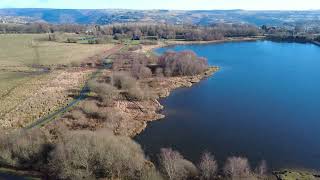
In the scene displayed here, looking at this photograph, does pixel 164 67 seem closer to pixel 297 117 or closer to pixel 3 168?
pixel 297 117

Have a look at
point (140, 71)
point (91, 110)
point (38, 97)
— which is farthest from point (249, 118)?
point (38, 97)

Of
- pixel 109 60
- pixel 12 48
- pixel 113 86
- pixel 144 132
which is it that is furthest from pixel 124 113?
pixel 12 48

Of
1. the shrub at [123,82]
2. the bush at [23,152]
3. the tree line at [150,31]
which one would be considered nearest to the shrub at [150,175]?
the bush at [23,152]

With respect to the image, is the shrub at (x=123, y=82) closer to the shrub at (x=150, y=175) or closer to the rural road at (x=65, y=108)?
the rural road at (x=65, y=108)

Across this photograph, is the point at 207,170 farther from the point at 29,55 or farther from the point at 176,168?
the point at 29,55

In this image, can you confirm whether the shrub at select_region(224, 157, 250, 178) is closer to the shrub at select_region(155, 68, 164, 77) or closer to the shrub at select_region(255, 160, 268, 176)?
the shrub at select_region(255, 160, 268, 176)
